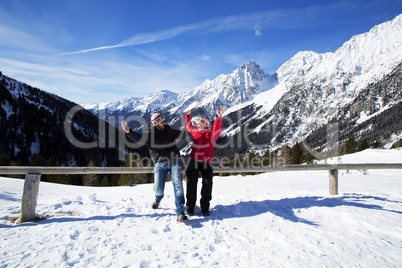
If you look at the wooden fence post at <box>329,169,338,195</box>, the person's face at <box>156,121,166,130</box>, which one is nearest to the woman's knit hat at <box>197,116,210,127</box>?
the person's face at <box>156,121,166,130</box>

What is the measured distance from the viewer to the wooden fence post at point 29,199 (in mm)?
3943

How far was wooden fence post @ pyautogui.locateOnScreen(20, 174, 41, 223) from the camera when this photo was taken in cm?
394

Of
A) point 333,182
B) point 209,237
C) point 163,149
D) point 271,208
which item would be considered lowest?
point 209,237

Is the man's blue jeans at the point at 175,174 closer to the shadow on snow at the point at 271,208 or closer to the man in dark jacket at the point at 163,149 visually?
the man in dark jacket at the point at 163,149

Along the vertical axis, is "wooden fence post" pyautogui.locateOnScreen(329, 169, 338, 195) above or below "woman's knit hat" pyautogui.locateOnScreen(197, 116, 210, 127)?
below

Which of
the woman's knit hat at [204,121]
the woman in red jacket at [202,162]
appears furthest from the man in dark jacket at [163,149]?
the woman's knit hat at [204,121]

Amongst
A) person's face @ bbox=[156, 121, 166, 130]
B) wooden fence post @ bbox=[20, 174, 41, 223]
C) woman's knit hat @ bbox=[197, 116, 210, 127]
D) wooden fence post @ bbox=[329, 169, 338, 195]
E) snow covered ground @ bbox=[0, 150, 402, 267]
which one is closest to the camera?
snow covered ground @ bbox=[0, 150, 402, 267]

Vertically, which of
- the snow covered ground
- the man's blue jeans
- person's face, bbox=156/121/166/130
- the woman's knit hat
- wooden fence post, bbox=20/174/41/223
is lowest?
the snow covered ground

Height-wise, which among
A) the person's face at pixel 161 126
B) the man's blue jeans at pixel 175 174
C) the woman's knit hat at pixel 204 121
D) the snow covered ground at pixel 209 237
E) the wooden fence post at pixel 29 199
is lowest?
the snow covered ground at pixel 209 237

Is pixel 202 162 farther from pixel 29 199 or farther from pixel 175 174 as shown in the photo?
pixel 29 199

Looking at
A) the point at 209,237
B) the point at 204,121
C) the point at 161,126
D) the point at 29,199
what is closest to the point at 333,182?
the point at 204,121

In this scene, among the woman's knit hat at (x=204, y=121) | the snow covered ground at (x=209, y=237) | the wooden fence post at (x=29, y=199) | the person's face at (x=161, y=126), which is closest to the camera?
the snow covered ground at (x=209, y=237)

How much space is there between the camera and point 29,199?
4.04m

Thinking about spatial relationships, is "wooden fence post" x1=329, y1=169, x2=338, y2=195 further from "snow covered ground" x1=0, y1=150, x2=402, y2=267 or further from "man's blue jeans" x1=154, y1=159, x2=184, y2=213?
"man's blue jeans" x1=154, y1=159, x2=184, y2=213
